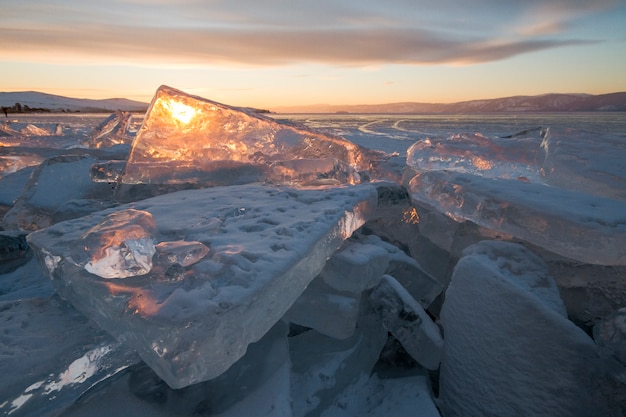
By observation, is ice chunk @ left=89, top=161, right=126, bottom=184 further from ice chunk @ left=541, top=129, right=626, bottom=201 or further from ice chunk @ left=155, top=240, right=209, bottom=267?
ice chunk @ left=541, top=129, right=626, bottom=201

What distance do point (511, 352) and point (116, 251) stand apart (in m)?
1.39

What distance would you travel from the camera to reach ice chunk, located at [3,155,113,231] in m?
2.31

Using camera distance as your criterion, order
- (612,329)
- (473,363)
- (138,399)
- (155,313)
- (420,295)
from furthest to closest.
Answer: (420,295), (473,363), (612,329), (138,399), (155,313)

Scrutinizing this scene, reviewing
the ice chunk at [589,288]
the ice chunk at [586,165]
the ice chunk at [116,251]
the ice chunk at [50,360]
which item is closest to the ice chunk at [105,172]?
the ice chunk at [50,360]

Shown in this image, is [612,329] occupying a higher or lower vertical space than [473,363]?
higher

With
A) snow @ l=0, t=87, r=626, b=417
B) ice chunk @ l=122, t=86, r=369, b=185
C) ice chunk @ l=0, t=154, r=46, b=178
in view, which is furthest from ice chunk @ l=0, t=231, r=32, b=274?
ice chunk @ l=0, t=154, r=46, b=178

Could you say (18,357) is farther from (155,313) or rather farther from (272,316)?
(272,316)

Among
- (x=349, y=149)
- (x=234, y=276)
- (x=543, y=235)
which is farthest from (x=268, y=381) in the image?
(x=349, y=149)

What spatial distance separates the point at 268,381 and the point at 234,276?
359 mm

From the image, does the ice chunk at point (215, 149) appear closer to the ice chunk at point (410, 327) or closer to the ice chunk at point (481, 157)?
the ice chunk at point (481, 157)

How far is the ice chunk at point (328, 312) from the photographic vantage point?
139 cm

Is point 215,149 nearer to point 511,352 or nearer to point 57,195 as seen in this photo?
point 57,195

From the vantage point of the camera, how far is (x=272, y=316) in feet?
3.69

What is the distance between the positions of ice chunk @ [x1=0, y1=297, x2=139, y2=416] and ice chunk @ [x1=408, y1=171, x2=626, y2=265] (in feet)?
5.47
